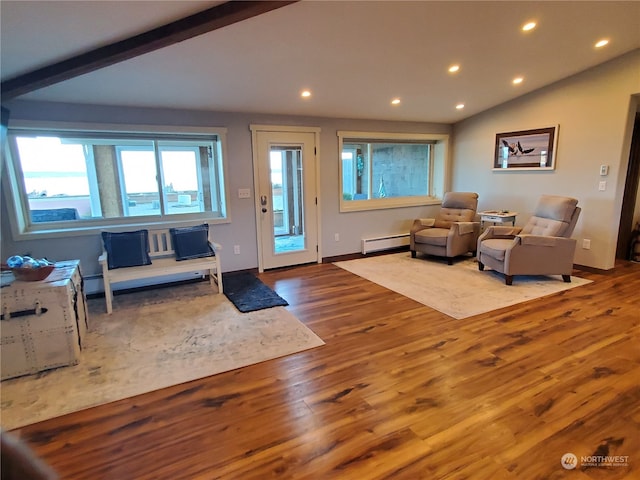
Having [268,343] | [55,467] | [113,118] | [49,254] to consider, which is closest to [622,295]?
[268,343]

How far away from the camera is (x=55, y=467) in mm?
1651

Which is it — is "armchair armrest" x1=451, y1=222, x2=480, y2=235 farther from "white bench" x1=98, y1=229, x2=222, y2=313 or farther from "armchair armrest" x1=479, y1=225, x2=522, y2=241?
"white bench" x1=98, y1=229, x2=222, y2=313

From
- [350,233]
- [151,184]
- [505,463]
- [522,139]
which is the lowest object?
[505,463]

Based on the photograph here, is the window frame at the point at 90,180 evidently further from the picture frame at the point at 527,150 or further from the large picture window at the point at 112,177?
the picture frame at the point at 527,150

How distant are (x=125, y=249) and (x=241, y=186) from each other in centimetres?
157

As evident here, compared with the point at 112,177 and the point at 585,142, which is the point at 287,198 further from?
the point at 585,142

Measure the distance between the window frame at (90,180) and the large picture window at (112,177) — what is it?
11mm

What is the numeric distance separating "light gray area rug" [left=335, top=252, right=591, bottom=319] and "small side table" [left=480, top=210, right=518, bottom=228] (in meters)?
0.64

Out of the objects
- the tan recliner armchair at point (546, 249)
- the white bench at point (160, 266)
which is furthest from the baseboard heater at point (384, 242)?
the white bench at point (160, 266)

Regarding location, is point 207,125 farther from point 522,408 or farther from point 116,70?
point 522,408

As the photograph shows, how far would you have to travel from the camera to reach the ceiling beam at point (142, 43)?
7.43ft

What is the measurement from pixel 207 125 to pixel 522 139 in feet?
14.4

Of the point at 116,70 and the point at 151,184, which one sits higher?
the point at 116,70

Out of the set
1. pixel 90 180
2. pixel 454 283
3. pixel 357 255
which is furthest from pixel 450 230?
pixel 90 180
